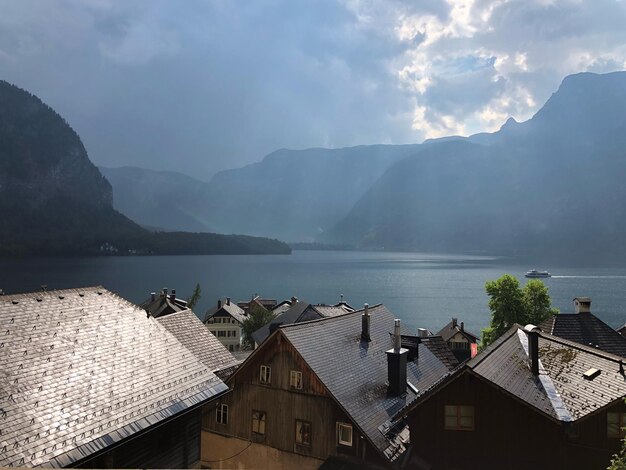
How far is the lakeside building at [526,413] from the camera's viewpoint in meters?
16.7

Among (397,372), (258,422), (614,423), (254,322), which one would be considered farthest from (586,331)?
(254,322)

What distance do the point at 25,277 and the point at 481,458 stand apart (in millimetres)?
190101

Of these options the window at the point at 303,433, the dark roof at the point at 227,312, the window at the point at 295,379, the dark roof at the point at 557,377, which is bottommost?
the window at the point at 303,433

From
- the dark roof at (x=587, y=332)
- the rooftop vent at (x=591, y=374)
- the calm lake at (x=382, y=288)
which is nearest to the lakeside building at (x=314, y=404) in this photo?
the rooftop vent at (x=591, y=374)

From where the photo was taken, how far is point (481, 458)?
18141 millimetres

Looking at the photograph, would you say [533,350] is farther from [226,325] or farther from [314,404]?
[226,325]

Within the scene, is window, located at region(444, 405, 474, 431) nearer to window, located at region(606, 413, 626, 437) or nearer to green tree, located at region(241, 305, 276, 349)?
window, located at region(606, 413, 626, 437)

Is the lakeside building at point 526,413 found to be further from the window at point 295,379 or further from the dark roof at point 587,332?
the dark roof at point 587,332

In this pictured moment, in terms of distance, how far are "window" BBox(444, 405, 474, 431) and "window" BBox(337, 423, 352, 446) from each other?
13.5 feet

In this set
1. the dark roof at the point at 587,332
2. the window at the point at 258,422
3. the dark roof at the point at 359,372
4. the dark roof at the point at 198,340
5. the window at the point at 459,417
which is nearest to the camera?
the window at the point at 459,417

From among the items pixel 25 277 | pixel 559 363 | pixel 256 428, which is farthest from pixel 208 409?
pixel 25 277

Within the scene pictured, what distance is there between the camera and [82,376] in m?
11.6

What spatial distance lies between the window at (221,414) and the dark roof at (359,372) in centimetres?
596

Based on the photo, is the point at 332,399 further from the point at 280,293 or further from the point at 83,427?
the point at 280,293
